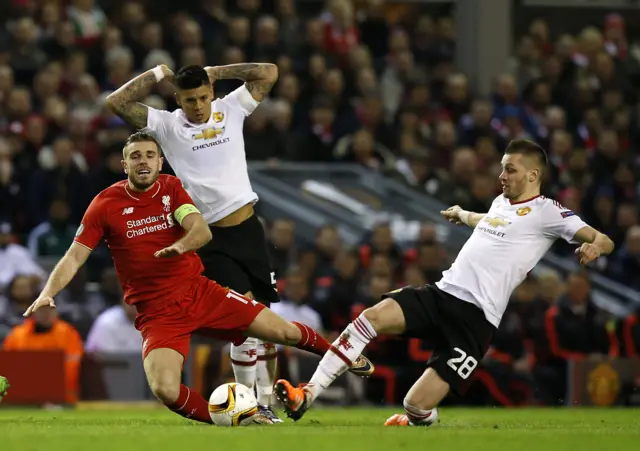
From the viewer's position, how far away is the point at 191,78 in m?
9.88

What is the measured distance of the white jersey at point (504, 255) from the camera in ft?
31.8

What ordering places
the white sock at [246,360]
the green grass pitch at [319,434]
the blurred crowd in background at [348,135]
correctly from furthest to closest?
the blurred crowd in background at [348,135] < the white sock at [246,360] < the green grass pitch at [319,434]

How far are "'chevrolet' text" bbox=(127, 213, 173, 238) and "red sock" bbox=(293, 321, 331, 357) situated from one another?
1.16 metres

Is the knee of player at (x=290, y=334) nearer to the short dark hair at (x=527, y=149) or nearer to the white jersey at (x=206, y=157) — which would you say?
the white jersey at (x=206, y=157)

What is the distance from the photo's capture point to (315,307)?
51.1 feet

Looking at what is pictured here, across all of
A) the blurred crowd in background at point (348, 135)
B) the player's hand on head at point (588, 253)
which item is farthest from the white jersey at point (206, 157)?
the blurred crowd in background at point (348, 135)

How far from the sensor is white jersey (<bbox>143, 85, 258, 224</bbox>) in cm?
→ 1020

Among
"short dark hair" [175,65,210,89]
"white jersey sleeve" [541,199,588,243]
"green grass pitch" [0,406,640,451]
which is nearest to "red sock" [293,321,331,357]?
"green grass pitch" [0,406,640,451]

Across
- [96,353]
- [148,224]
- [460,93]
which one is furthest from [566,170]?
[148,224]

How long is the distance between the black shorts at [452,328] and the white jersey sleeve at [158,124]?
2.13 meters

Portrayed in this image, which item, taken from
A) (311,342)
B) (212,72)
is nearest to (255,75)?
(212,72)

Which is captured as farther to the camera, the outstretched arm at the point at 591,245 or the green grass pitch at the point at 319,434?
the outstretched arm at the point at 591,245

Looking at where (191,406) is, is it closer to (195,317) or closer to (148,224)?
(195,317)

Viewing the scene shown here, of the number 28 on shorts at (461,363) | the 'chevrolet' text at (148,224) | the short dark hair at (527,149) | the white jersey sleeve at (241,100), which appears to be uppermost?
the white jersey sleeve at (241,100)
